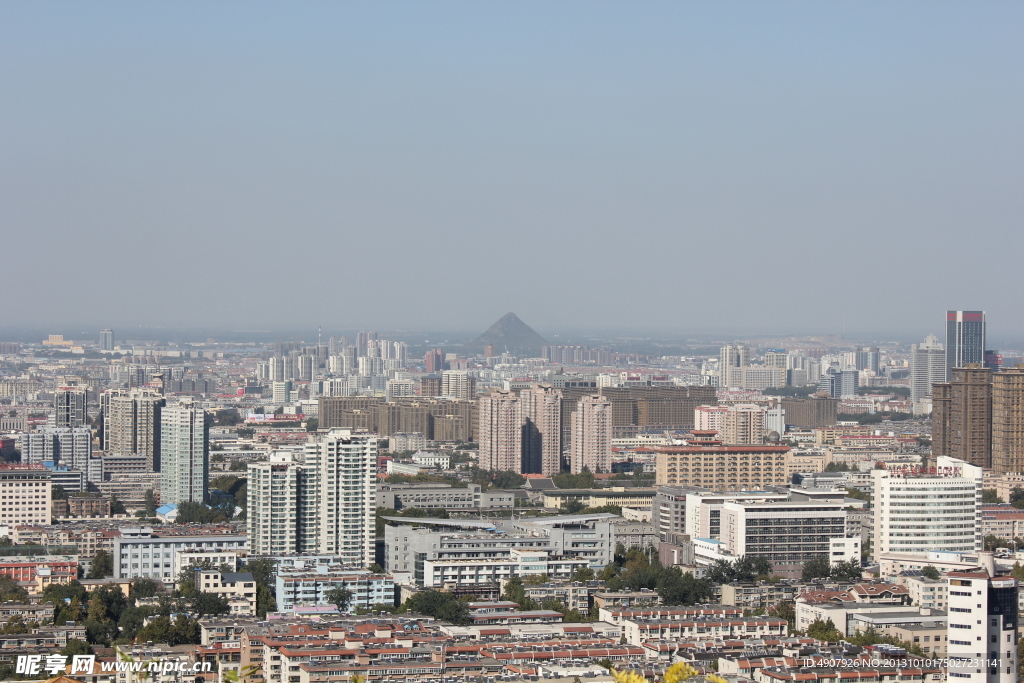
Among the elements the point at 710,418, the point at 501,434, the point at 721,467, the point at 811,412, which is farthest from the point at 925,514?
the point at 811,412

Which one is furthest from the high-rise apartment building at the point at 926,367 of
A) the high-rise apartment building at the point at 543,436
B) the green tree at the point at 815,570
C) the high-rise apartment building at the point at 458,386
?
the green tree at the point at 815,570

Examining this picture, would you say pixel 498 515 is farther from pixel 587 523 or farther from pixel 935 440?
pixel 935 440

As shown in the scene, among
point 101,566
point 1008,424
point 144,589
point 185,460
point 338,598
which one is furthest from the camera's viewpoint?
point 1008,424

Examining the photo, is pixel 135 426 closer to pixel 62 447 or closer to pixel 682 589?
pixel 62 447

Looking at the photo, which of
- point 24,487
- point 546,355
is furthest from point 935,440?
point 546,355

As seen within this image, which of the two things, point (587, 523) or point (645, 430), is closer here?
point (587, 523)

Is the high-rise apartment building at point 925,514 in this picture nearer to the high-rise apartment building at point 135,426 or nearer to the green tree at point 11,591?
the green tree at point 11,591
